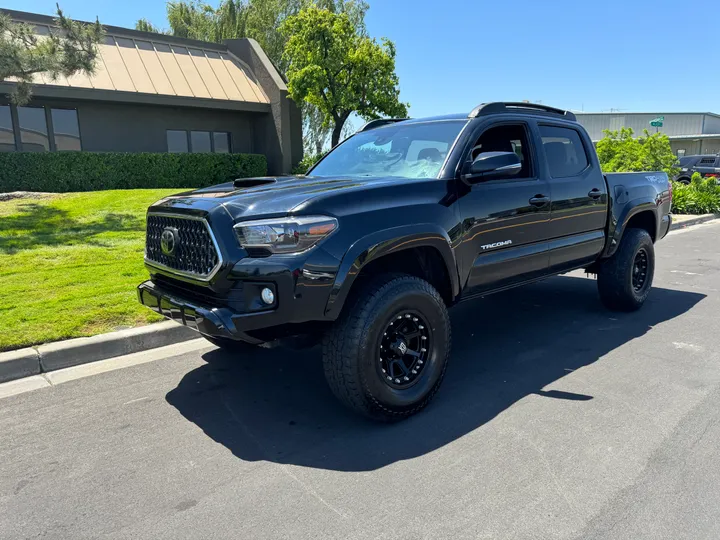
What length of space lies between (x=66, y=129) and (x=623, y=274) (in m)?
17.2

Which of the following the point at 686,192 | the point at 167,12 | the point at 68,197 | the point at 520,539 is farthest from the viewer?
the point at 167,12

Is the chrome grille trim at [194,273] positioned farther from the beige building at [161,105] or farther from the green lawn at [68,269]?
the beige building at [161,105]

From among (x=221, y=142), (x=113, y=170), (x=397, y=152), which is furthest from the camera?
(x=221, y=142)

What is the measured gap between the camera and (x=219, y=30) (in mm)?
28703

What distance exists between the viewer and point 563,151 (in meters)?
5.07

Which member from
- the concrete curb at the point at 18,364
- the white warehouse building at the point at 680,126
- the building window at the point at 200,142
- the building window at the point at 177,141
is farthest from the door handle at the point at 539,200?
the white warehouse building at the point at 680,126

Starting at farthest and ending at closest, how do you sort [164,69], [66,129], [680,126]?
[680,126], [164,69], [66,129]

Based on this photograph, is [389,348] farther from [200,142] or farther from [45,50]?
[200,142]

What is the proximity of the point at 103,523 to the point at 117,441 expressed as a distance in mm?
812

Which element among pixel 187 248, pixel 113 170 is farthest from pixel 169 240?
pixel 113 170

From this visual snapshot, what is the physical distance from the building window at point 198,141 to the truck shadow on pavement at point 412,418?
639 inches

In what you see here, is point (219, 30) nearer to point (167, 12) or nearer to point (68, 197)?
point (167, 12)

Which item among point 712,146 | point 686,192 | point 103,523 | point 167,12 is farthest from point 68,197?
point 712,146

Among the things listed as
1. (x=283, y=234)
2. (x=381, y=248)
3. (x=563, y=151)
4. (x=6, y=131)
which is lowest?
(x=381, y=248)
